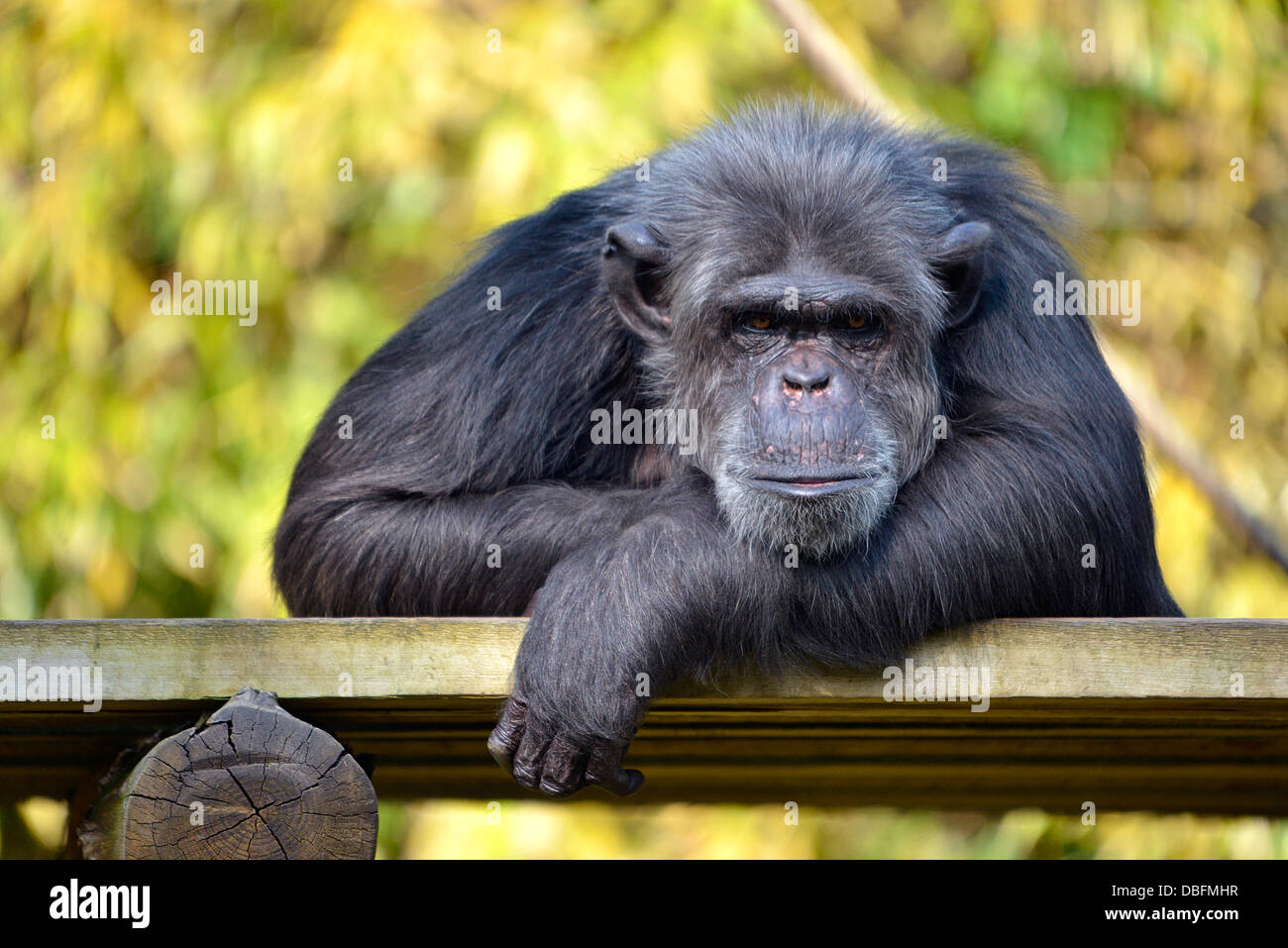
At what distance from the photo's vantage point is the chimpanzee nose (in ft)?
12.3

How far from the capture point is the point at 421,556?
13.5 feet

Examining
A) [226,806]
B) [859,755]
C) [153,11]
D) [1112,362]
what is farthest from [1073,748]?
[153,11]

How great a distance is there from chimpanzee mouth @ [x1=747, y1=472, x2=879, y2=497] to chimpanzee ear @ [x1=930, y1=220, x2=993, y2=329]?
2.36 ft

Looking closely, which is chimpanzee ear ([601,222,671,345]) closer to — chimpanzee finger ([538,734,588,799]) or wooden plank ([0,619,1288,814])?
wooden plank ([0,619,1288,814])

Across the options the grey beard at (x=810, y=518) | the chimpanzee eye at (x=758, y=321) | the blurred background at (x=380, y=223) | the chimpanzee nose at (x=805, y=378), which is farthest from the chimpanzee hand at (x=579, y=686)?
the blurred background at (x=380, y=223)

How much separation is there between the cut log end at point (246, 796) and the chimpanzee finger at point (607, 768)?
1.67ft

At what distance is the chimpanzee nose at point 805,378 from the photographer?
12.3ft

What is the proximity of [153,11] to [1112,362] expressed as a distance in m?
5.39

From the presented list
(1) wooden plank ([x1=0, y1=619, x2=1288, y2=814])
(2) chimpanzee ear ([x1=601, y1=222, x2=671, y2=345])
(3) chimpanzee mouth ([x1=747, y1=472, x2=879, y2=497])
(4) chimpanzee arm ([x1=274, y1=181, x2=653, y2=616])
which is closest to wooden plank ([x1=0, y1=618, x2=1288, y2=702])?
(1) wooden plank ([x1=0, y1=619, x2=1288, y2=814])

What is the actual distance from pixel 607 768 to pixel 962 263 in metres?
1.67

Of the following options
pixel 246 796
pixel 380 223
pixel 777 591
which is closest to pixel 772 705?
pixel 777 591

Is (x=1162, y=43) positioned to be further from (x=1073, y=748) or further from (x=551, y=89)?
(x=1073, y=748)

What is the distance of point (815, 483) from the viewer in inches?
144

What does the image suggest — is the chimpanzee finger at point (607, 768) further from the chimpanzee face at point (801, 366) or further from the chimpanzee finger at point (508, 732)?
the chimpanzee face at point (801, 366)
